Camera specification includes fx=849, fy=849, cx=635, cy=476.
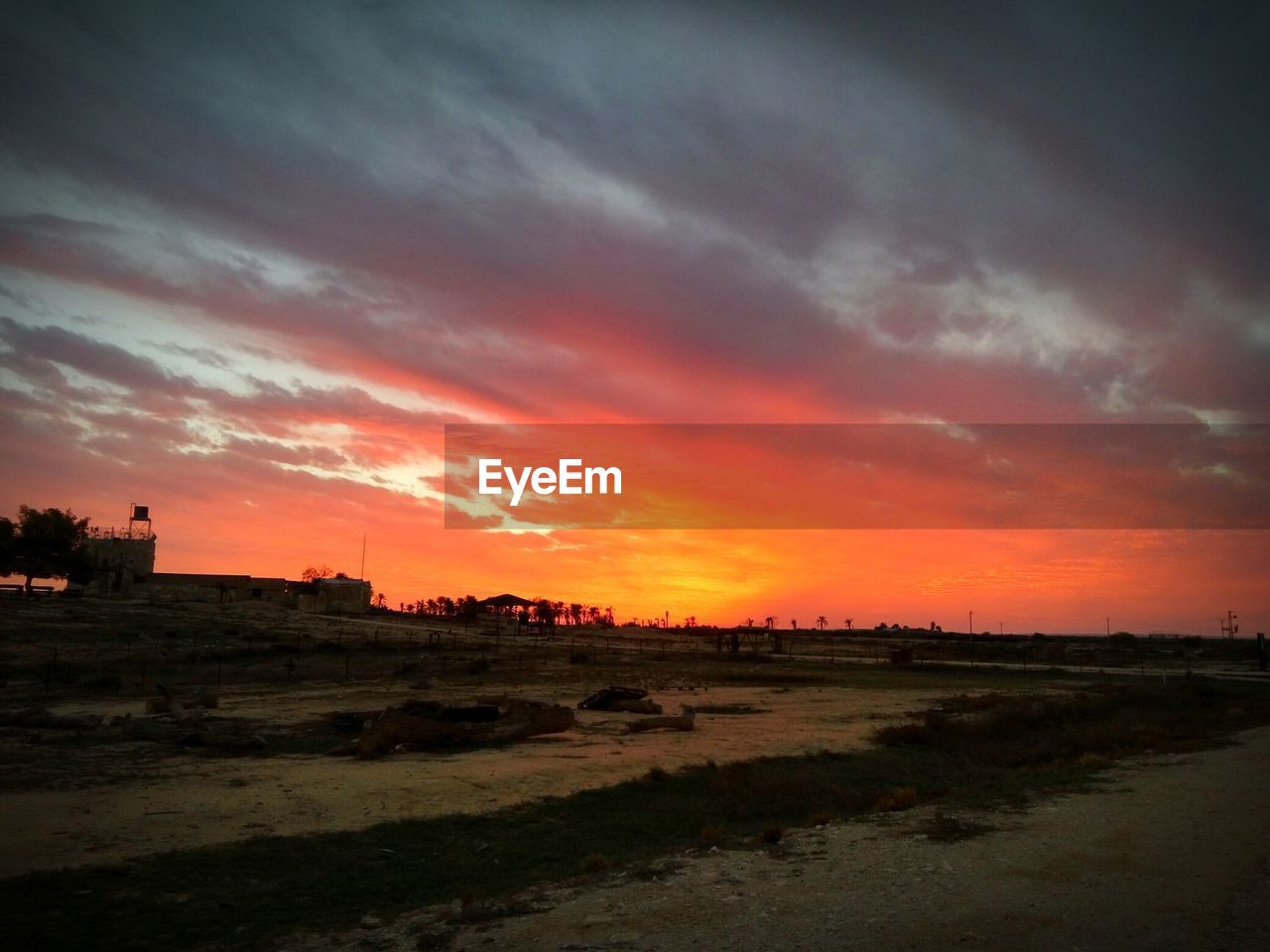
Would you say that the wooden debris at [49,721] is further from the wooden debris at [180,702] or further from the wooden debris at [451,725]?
the wooden debris at [451,725]

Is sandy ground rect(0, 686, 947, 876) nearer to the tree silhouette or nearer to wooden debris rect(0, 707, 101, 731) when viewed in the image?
wooden debris rect(0, 707, 101, 731)

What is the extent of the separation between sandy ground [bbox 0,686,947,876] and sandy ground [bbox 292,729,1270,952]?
494cm

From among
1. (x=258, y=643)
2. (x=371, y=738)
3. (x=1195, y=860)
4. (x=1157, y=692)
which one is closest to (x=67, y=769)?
(x=371, y=738)

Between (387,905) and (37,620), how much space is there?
46.1 m

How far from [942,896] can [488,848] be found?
6703mm

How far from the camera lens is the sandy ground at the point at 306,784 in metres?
12.1

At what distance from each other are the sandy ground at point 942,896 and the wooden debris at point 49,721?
48.2ft

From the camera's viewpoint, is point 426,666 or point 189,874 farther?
point 426,666

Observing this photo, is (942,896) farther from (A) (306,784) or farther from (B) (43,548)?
(B) (43,548)

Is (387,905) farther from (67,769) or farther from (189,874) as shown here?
(67,769)

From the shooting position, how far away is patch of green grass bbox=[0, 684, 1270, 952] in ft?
30.4

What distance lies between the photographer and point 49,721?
19938 millimetres

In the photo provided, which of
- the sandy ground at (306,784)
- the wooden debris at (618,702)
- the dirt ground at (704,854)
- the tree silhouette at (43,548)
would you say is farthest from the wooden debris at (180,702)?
the tree silhouette at (43,548)

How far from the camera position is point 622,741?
22.6 meters
